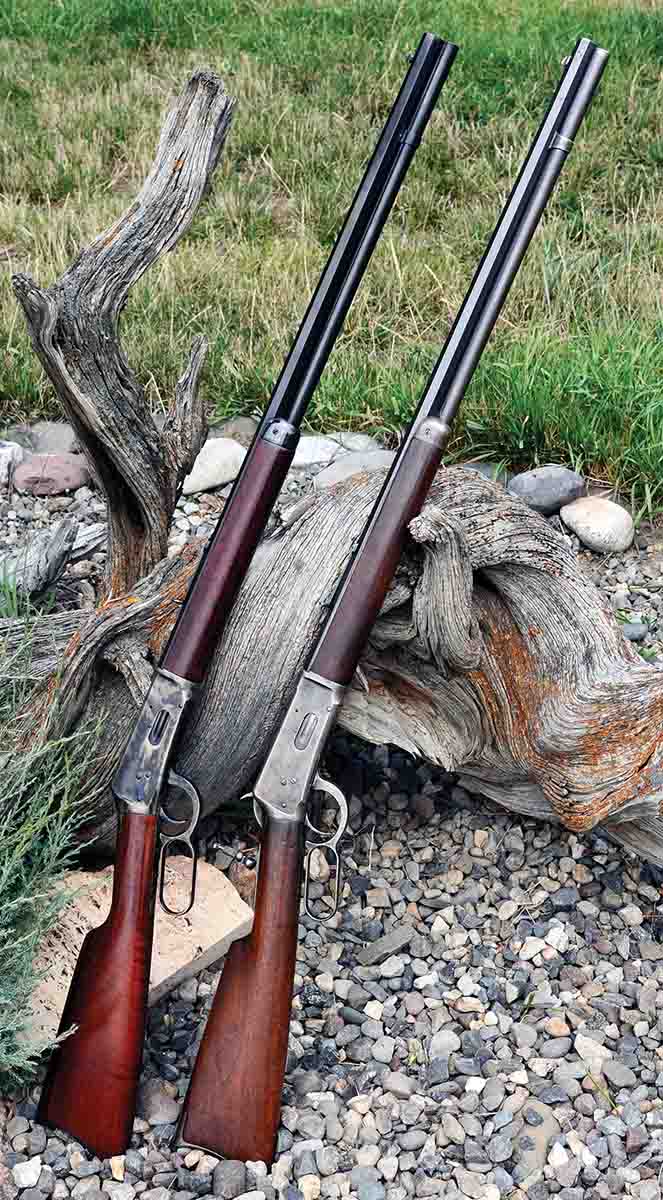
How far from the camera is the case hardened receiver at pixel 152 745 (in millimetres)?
3299

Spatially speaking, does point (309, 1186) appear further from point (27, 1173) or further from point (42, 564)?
point (42, 564)

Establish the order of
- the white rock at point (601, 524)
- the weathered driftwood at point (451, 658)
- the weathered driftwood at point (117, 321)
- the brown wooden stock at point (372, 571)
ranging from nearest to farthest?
1. the brown wooden stock at point (372, 571)
2. the weathered driftwood at point (451, 658)
3. the weathered driftwood at point (117, 321)
4. the white rock at point (601, 524)

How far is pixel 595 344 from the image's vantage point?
596 cm

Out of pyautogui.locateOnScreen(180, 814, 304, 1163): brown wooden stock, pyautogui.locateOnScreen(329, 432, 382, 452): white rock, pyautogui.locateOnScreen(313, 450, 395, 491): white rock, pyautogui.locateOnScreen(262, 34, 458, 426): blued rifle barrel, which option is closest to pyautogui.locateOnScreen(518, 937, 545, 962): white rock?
pyautogui.locateOnScreen(180, 814, 304, 1163): brown wooden stock

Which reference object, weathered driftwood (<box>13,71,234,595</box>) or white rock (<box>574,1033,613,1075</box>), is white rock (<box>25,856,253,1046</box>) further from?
weathered driftwood (<box>13,71,234,595</box>)

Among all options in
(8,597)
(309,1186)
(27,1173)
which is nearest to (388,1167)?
(309,1186)

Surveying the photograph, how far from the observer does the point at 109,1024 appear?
3.10m

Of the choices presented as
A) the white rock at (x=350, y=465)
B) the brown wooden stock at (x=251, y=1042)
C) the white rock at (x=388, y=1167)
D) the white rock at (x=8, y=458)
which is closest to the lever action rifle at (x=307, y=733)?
the brown wooden stock at (x=251, y=1042)

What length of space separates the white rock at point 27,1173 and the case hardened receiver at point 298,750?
1007mm

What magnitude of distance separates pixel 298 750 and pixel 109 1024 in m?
0.81

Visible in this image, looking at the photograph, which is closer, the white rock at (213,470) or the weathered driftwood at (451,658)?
the weathered driftwood at (451,658)

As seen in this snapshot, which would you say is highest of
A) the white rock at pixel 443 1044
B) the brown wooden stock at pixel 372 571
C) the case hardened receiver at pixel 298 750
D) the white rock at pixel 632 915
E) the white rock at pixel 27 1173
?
the brown wooden stock at pixel 372 571

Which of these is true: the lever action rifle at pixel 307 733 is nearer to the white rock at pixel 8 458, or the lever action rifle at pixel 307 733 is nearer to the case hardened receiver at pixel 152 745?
the case hardened receiver at pixel 152 745

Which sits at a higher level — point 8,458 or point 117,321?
point 117,321
